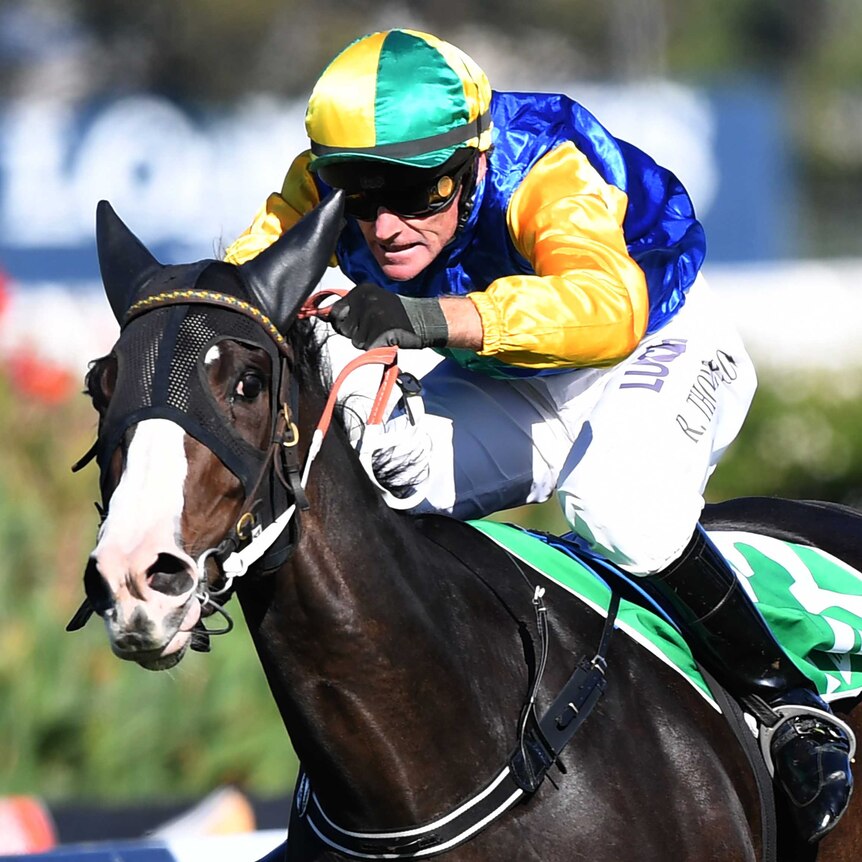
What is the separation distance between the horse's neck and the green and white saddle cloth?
1.24 ft

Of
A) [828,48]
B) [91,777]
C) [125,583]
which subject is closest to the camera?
[125,583]

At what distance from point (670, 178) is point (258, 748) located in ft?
10.0

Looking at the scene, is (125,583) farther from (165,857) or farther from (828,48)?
(828,48)

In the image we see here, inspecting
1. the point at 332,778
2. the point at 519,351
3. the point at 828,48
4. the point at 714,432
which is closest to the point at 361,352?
the point at 519,351

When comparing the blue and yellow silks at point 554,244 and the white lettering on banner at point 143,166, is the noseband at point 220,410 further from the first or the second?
the white lettering on banner at point 143,166

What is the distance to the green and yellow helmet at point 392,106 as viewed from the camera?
2.72 metres

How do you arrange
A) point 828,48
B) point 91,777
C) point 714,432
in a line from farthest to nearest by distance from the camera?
point 828,48
point 91,777
point 714,432

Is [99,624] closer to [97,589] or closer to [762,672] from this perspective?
[762,672]

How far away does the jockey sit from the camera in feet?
8.54

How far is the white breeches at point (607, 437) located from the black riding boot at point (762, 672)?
0.34ft

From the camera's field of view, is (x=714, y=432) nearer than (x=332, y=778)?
No

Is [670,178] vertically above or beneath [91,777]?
above

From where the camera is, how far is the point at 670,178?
3.18 metres

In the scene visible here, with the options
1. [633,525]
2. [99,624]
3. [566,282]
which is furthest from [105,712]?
[566,282]
